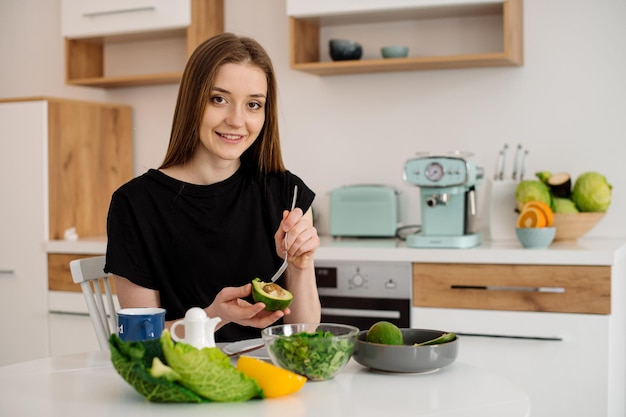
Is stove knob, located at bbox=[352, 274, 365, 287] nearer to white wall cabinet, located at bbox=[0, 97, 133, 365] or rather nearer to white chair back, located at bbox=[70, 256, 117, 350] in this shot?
white chair back, located at bbox=[70, 256, 117, 350]

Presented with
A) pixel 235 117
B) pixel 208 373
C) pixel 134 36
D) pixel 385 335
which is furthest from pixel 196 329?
pixel 134 36

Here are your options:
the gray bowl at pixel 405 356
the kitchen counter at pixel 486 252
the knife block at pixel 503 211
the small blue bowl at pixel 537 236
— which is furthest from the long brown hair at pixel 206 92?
the knife block at pixel 503 211

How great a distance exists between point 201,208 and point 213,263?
0.45ft

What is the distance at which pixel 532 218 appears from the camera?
2816mm

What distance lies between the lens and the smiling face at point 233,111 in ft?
6.11

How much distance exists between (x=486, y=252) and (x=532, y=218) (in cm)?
21

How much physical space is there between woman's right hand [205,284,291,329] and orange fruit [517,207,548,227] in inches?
58.2

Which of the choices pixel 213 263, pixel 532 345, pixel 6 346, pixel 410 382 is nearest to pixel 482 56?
pixel 532 345

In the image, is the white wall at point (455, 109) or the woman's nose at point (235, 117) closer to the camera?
the woman's nose at point (235, 117)

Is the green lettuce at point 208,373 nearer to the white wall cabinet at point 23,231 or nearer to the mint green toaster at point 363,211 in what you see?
the mint green toaster at point 363,211

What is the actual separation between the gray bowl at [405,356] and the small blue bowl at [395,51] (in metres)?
1.98

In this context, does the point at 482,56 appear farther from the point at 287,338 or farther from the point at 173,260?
the point at 287,338

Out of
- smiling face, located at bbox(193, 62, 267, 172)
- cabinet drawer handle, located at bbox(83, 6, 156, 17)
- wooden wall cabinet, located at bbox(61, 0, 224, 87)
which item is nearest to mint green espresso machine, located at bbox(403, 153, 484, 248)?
smiling face, located at bbox(193, 62, 267, 172)

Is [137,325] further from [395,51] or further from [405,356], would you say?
[395,51]
